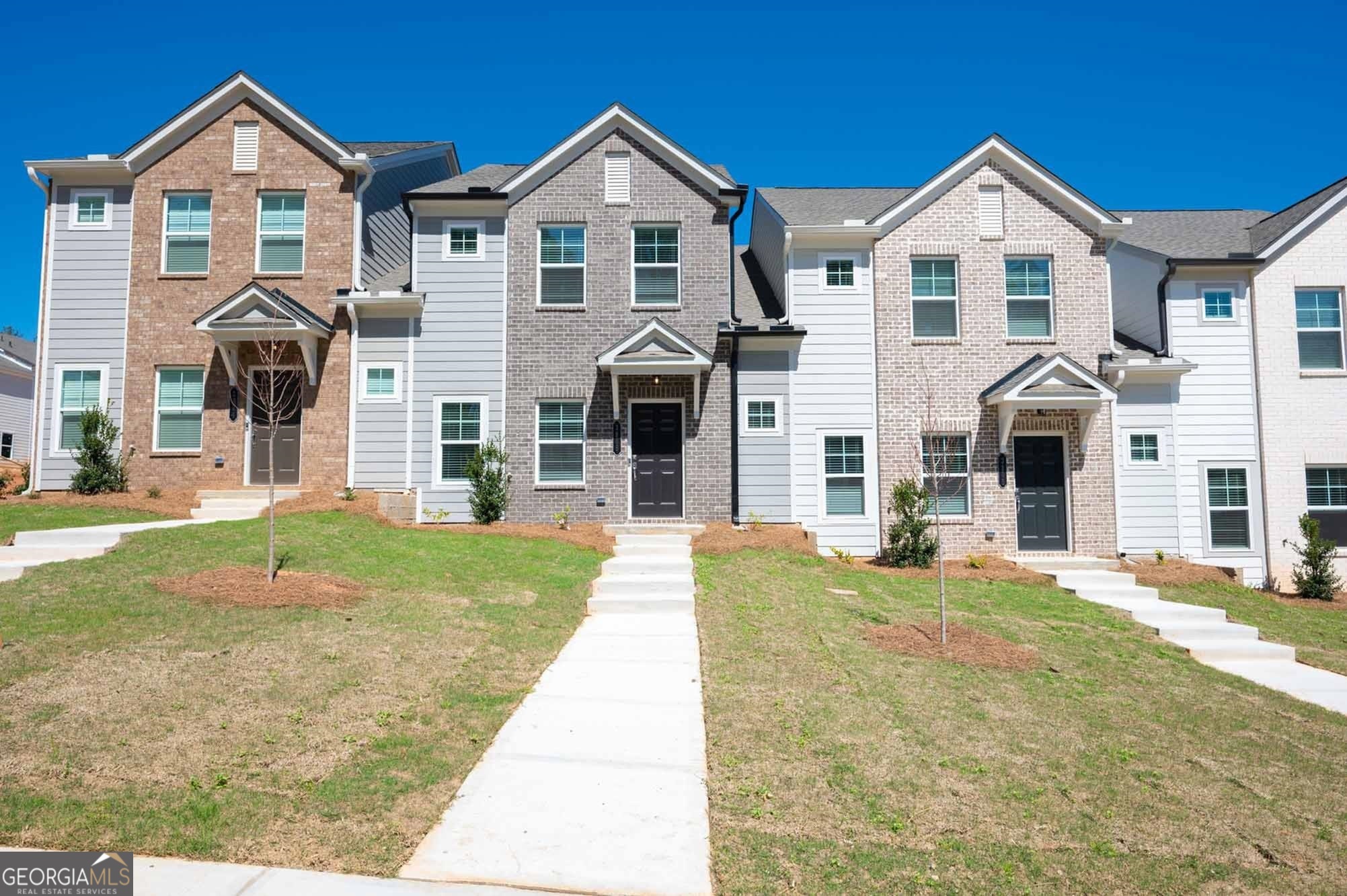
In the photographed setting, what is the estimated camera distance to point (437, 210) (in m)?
16.4

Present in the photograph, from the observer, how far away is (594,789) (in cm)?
509

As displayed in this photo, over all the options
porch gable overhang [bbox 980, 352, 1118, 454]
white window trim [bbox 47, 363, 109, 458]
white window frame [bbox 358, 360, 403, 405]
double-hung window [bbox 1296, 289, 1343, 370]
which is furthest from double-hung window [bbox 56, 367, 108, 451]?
double-hung window [bbox 1296, 289, 1343, 370]

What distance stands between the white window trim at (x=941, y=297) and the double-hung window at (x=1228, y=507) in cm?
601

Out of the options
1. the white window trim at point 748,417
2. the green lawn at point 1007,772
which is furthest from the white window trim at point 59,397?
the green lawn at point 1007,772

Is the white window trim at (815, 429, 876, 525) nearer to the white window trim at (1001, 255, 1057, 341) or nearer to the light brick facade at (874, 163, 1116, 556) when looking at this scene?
the light brick facade at (874, 163, 1116, 556)

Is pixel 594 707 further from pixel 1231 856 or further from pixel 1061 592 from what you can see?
pixel 1061 592

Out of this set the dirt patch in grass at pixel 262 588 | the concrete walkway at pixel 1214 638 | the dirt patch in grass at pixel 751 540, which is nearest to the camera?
the dirt patch in grass at pixel 262 588

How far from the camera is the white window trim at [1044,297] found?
1661 cm

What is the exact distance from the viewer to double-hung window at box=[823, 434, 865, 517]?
16.3 meters

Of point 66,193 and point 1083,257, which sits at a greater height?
point 66,193

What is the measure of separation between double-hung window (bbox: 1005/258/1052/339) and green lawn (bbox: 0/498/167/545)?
1700cm

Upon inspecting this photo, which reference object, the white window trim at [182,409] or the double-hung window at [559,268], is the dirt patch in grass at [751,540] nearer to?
the double-hung window at [559,268]

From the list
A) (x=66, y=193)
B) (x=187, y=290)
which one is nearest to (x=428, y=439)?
(x=187, y=290)

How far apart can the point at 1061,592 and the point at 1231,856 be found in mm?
9014
